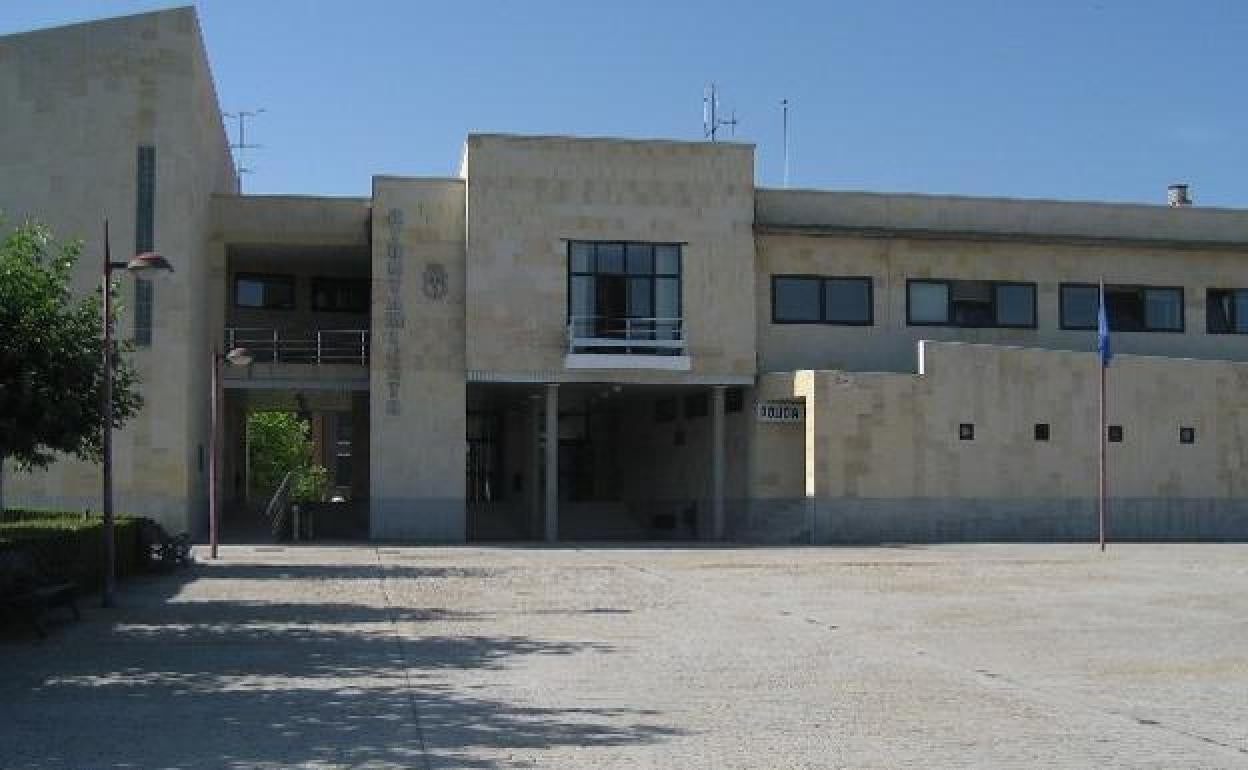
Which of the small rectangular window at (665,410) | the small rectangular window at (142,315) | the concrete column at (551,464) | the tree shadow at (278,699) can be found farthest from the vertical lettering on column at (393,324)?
the tree shadow at (278,699)

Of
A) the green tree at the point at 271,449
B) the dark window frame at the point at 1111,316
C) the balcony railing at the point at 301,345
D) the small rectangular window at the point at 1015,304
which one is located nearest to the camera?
the small rectangular window at the point at 1015,304

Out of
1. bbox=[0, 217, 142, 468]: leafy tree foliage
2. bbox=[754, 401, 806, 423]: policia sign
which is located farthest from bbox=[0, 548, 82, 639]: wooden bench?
bbox=[754, 401, 806, 423]: policia sign

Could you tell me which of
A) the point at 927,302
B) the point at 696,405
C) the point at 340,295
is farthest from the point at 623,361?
the point at 340,295

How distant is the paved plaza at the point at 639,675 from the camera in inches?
365

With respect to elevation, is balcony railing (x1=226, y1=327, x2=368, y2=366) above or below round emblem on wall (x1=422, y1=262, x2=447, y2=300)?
below

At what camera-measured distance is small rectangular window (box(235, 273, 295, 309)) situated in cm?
4581

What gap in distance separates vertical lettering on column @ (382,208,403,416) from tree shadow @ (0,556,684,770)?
67.9 ft

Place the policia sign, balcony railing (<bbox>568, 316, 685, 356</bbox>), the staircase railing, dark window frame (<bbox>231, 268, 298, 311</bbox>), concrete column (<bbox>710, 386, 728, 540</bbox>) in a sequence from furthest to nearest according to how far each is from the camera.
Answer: dark window frame (<bbox>231, 268, 298, 311</bbox>) < the staircase railing < concrete column (<bbox>710, 386, 728, 540</bbox>) < the policia sign < balcony railing (<bbox>568, 316, 685, 356</bbox>)

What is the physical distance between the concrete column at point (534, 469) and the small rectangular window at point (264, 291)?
8734 mm

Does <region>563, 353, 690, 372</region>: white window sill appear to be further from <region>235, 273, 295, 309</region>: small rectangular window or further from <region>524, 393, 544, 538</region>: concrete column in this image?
<region>235, 273, 295, 309</region>: small rectangular window

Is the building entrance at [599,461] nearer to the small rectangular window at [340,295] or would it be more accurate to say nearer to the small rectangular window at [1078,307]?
the small rectangular window at [340,295]

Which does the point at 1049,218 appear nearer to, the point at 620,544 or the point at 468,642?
the point at 620,544

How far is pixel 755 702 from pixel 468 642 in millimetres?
4661

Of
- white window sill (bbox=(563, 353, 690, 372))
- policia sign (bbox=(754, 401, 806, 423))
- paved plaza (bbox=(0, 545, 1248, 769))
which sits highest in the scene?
white window sill (bbox=(563, 353, 690, 372))
